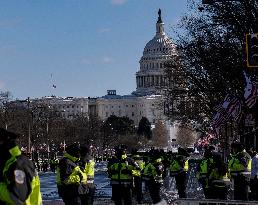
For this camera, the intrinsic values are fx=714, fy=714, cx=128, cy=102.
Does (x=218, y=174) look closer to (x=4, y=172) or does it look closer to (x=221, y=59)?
(x=4, y=172)

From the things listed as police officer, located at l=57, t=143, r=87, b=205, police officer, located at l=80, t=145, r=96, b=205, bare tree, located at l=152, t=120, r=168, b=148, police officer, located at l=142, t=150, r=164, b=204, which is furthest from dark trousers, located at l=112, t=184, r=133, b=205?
bare tree, located at l=152, t=120, r=168, b=148

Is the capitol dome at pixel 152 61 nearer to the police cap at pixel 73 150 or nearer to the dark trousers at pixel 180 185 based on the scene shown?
the dark trousers at pixel 180 185

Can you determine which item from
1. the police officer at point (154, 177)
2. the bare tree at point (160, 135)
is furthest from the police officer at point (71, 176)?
the bare tree at point (160, 135)

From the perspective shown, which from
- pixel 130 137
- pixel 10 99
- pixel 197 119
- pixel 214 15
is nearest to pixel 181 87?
pixel 197 119

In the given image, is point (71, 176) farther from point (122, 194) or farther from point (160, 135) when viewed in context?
point (160, 135)

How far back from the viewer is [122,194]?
55.3 feet

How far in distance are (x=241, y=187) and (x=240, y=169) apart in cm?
53

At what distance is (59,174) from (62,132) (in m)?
76.3

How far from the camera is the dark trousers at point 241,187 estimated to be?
1700 centimetres

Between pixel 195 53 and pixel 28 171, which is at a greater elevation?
pixel 195 53

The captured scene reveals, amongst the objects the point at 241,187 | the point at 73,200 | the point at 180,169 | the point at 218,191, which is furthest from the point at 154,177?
the point at 73,200

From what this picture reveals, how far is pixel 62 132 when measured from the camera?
293 feet

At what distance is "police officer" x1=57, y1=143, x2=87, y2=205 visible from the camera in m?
12.9

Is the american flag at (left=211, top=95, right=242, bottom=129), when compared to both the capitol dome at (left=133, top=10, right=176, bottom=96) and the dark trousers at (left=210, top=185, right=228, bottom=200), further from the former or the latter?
the capitol dome at (left=133, top=10, right=176, bottom=96)
